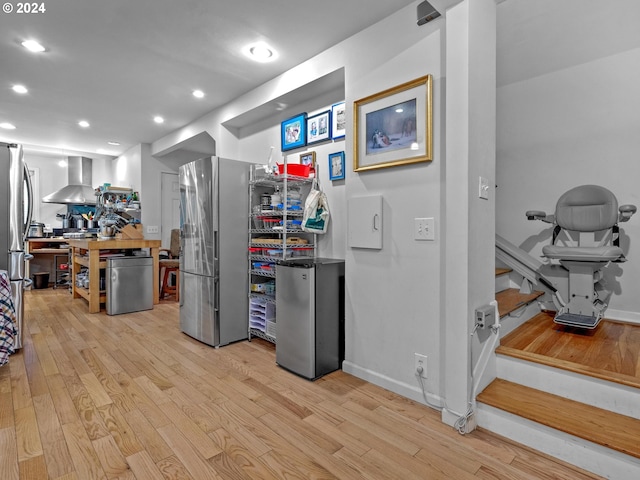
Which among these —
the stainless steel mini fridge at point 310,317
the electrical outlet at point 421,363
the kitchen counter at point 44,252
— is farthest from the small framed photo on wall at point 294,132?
the kitchen counter at point 44,252

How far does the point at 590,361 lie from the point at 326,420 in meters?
1.53

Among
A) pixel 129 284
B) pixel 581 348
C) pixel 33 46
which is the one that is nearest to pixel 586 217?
pixel 581 348

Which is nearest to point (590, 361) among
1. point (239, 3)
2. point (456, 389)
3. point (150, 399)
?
point (456, 389)

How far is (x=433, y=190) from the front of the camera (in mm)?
2070

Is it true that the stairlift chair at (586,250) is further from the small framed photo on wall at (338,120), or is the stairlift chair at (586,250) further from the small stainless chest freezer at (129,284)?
the small stainless chest freezer at (129,284)

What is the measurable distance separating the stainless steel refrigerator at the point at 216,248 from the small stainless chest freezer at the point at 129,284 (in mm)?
1430

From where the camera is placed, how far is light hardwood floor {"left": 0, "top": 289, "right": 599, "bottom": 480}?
1.51m

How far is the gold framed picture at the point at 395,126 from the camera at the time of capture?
209 centimetres

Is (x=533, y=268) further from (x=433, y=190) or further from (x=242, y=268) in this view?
(x=242, y=268)

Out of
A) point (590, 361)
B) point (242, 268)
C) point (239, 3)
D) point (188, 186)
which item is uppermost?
point (239, 3)

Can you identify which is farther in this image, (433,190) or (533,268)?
(533,268)

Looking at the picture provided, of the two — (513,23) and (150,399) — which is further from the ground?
(513,23)

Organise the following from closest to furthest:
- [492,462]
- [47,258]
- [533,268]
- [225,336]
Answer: [492,462] < [533,268] < [225,336] < [47,258]

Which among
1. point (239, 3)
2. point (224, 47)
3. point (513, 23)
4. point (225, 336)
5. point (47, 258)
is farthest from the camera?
point (47, 258)
